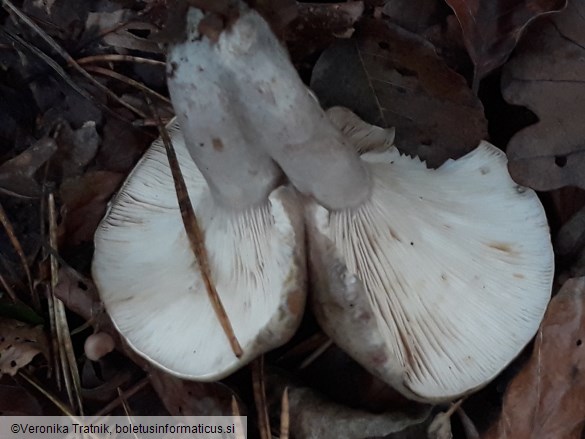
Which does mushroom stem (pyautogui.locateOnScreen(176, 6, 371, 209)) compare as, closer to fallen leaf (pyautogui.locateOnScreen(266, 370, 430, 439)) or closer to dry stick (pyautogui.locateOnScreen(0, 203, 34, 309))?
fallen leaf (pyautogui.locateOnScreen(266, 370, 430, 439))

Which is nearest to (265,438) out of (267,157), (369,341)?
(369,341)

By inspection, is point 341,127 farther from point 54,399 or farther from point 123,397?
point 54,399

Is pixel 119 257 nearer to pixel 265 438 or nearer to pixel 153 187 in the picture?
pixel 153 187

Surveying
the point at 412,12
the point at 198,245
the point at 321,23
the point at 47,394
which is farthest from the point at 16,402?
the point at 412,12

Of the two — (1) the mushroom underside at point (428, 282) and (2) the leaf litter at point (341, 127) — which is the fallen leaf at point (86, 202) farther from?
(1) the mushroom underside at point (428, 282)

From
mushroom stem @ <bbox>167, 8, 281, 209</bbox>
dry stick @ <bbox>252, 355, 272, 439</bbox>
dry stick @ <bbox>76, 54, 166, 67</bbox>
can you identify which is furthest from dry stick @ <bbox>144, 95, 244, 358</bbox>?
dry stick @ <bbox>76, 54, 166, 67</bbox>
